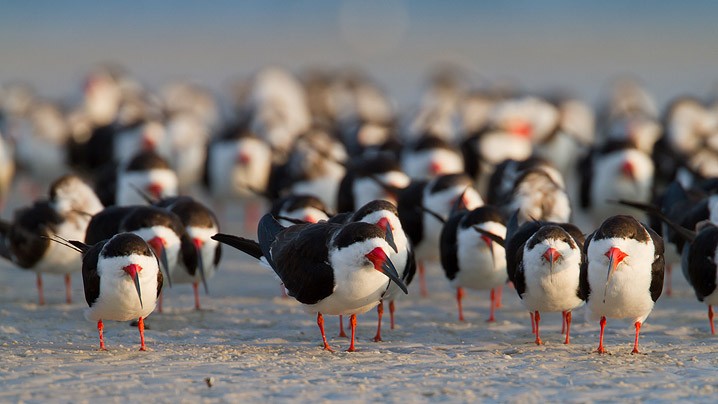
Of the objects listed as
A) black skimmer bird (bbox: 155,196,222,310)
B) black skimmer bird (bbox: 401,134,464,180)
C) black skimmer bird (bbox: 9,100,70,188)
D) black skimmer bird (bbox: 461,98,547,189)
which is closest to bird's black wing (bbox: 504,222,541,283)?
black skimmer bird (bbox: 155,196,222,310)

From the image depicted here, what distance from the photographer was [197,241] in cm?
789

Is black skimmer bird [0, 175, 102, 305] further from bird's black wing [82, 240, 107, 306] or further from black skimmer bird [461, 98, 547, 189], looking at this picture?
black skimmer bird [461, 98, 547, 189]

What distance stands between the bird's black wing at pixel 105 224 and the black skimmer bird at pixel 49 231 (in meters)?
0.30

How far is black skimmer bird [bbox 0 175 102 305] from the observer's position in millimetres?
8125

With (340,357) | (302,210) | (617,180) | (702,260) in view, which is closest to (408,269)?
(340,357)

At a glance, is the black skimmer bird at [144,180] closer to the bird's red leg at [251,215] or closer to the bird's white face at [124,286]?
the bird's red leg at [251,215]

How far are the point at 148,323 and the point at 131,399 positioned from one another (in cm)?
210

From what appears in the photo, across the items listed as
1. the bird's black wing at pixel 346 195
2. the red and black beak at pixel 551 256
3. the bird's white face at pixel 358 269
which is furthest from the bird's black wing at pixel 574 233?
the bird's black wing at pixel 346 195

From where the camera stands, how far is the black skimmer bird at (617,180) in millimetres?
10781

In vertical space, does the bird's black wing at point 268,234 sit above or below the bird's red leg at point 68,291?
above

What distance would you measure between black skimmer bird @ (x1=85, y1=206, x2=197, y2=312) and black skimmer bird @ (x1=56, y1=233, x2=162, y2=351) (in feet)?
2.54

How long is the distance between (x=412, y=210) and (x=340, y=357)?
2680 millimetres

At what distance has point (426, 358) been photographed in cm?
641

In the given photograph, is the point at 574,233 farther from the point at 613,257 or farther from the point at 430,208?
the point at 430,208
